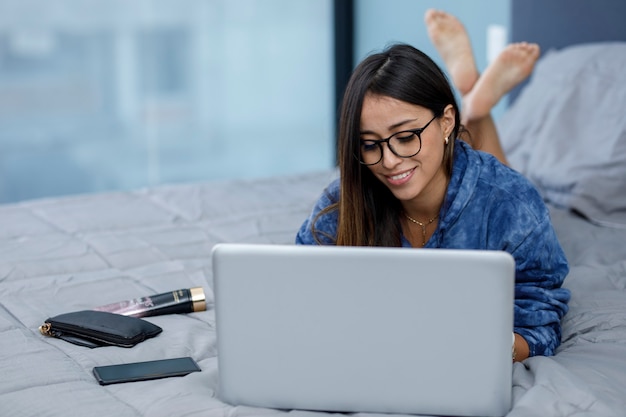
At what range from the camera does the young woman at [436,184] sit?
1.50 m

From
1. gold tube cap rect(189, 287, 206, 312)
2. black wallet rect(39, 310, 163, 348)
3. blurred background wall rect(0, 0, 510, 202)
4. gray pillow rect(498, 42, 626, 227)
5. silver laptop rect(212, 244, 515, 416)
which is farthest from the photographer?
blurred background wall rect(0, 0, 510, 202)

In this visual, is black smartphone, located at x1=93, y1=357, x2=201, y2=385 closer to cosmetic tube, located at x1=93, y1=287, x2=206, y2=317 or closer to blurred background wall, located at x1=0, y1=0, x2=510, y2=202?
cosmetic tube, located at x1=93, y1=287, x2=206, y2=317

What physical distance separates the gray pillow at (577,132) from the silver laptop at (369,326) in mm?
1235

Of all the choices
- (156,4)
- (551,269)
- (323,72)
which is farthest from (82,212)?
(323,72)

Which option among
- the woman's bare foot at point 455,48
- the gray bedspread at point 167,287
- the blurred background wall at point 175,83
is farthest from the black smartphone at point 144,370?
the blurred background wall at point 175,83

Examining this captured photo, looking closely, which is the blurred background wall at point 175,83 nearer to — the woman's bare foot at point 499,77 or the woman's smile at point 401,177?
the woman's bare foot at point 499,77

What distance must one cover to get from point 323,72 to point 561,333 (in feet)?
9.81

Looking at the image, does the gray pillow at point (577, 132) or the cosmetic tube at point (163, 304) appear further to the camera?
the gray pillow at point (577, 132)

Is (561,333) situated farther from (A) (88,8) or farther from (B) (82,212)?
(A) (88,8)

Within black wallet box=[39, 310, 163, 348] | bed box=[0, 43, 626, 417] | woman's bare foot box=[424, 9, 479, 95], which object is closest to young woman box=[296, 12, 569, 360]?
bed box=[0, 43, 626, 417]

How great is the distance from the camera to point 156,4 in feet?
12.8

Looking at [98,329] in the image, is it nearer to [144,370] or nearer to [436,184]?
[144,370]

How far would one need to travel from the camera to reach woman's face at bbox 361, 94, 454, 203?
1497mm

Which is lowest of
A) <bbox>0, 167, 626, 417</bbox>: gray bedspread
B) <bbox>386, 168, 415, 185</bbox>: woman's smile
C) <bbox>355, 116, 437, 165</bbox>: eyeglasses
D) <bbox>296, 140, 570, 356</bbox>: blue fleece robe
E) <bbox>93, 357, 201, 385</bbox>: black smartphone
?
<bbox>0, 167, 626, 417</bbox>: gray bedspread
